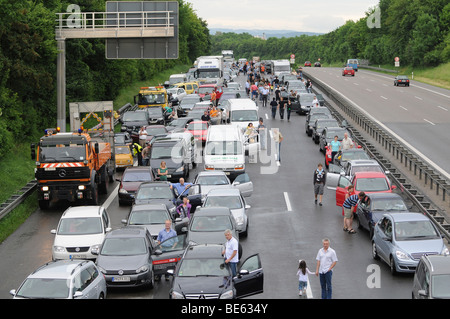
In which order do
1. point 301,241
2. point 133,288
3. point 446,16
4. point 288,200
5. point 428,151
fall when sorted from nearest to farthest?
point 133,288 < point 301,241 < point 288,200 < point 428,151 < point 446,16

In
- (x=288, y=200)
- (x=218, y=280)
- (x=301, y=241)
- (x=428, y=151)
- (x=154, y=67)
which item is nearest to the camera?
(x=218, y=280)

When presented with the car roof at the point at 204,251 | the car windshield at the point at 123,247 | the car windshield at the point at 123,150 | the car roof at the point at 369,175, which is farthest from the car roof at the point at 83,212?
the car windshield at the point at 123,150

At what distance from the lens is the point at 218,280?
1636cm

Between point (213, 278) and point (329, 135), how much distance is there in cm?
2338

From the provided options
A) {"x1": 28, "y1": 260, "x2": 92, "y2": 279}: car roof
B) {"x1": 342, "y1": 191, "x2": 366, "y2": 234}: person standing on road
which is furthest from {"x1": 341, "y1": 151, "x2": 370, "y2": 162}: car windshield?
{"x1": 28, "y1": 260, "x2": 92, "y2": 279}: car roof

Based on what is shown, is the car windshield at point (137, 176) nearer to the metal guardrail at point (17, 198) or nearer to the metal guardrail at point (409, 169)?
the metal guardrail at point (17, 198)

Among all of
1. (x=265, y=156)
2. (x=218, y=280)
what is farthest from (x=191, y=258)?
(x=265, y=156)

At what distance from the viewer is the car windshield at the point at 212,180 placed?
93.7 feet

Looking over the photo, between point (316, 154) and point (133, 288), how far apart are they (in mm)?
22272

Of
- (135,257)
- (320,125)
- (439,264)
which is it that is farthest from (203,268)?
(320,125)

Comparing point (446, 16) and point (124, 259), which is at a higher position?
point (446, 16)

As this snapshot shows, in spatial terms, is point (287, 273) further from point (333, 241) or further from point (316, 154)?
point (316, 154)

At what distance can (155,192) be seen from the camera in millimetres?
26781

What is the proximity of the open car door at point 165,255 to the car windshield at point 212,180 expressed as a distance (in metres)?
8.57
